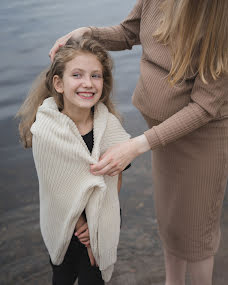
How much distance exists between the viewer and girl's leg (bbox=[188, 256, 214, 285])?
225 cm

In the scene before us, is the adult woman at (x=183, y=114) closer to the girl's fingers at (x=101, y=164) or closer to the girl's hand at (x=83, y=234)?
the girl's fingers at (x=101, y=164)

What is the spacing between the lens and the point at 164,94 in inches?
73.8

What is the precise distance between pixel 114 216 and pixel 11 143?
2445 mm

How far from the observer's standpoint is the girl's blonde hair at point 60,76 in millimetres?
1917

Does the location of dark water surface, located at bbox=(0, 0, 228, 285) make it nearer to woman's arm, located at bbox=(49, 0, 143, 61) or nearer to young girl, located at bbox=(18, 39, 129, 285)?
young girl, located at bbox=(18, 39, 129, 285)

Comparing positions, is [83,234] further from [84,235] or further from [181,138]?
[181,138]

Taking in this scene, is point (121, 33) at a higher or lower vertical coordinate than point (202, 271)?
higher

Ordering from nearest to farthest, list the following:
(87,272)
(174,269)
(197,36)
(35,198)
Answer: (197,36) < (87,272) < (174,269) < (35,198)

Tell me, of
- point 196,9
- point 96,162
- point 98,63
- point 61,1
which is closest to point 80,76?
point 98,63

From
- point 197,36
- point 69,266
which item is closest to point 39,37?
point 69,266

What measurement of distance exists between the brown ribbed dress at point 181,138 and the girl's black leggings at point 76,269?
0.44m

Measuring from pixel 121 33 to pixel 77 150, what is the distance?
692 millimetres

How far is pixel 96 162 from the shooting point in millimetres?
1839

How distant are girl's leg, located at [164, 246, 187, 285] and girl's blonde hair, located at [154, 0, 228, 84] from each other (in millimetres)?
1046
